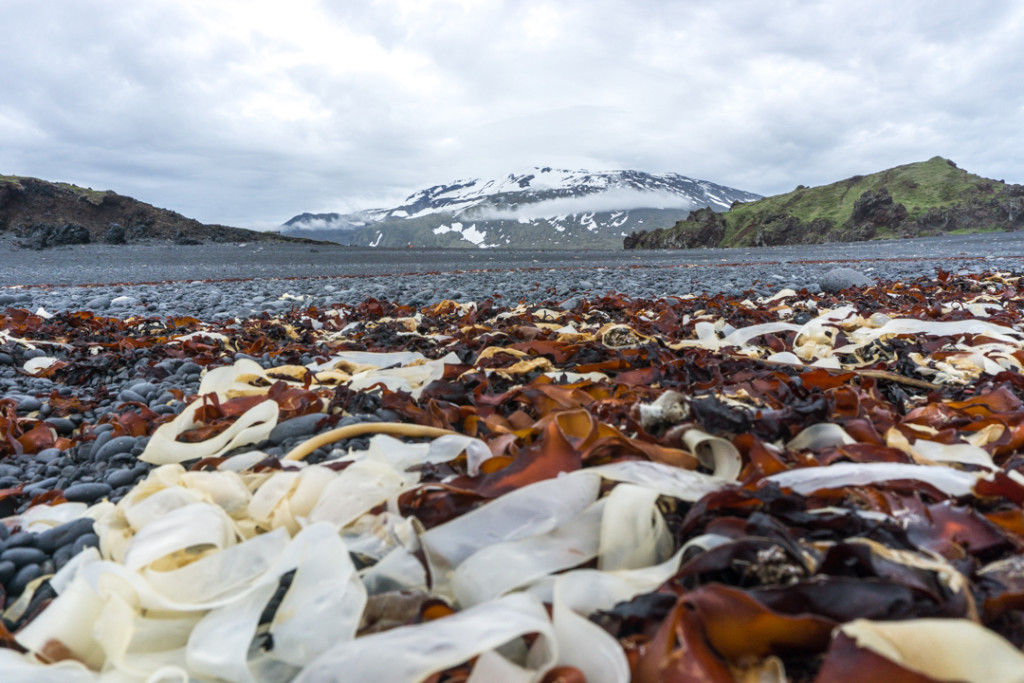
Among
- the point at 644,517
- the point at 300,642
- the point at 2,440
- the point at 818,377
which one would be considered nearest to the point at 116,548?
the point at 300,642

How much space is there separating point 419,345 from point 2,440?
1.79 metres

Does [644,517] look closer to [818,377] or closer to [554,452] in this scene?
[554,452]

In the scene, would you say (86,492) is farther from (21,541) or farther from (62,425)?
(62,425)

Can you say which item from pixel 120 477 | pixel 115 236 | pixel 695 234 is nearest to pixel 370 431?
pixel 120 477

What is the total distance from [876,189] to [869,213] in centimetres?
1144

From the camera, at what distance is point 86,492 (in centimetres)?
143

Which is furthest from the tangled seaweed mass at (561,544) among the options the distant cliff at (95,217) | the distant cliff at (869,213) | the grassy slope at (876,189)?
the grassy slope at (876,189)

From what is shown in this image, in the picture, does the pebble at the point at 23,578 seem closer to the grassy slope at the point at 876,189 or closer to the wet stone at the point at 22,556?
the wet stone at the point at 22,556

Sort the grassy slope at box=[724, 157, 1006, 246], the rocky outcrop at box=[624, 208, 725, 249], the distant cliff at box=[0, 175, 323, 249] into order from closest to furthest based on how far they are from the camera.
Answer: the distant cliff at box=[0, 175, 323, 249] < the grassy slope at box=[724, 157, 1006, 246] < the rocky outcrop at box=[624, 208, 725, 249]

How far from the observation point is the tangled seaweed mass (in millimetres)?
660

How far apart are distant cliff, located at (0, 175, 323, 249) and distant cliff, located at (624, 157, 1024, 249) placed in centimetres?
4085

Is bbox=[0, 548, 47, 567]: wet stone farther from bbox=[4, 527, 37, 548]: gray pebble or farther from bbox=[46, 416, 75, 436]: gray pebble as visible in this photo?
bbox=[46, 416, 75, 436]: gray pebble

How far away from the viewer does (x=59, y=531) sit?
1187mm

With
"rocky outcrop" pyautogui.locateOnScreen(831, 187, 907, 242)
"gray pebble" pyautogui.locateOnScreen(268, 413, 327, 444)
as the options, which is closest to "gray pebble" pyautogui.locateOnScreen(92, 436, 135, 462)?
"gray pebble" pyautogui.locateOnScreen(268, 413, 327, 444)
